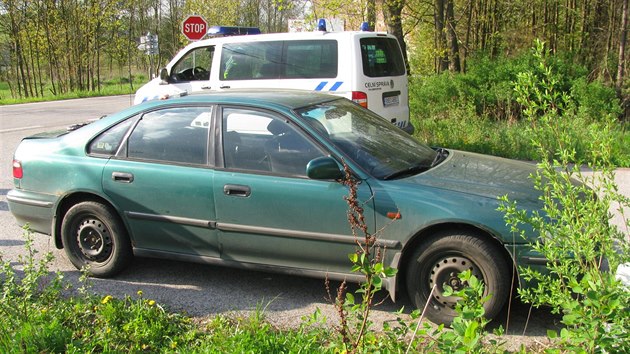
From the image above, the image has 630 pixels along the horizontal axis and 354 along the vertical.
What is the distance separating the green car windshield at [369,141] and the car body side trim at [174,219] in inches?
42.1

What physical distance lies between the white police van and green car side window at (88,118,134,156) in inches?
149

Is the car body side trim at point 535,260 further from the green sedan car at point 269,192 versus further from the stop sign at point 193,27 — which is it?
the stop sign at point 193,27

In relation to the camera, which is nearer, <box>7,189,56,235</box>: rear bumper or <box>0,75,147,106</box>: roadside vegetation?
<box>7,189,56,235</box>: rear bumper

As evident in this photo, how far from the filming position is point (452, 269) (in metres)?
4.16

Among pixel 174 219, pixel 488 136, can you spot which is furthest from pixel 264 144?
pixel 488 136

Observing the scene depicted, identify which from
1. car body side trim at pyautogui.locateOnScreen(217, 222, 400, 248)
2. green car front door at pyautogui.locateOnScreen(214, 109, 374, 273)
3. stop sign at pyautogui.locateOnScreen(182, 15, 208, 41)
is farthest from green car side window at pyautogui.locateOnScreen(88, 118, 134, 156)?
stop sign at pyautogui.locateOnScreen(182, 15, 208, 41)

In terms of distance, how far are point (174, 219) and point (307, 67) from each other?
5.28 meters

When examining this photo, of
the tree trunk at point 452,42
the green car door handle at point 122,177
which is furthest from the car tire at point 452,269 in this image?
the tree trunk at point 452,42

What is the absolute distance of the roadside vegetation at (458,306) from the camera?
8.83ft

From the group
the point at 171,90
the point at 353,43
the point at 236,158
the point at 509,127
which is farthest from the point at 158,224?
the point at 509,127

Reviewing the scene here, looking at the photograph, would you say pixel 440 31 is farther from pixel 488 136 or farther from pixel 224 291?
pixel 224 291

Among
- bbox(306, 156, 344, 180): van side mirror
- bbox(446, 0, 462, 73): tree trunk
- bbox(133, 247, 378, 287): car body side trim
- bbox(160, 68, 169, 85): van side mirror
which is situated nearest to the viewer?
bbox(306, 156, 344, 180): van side mirror

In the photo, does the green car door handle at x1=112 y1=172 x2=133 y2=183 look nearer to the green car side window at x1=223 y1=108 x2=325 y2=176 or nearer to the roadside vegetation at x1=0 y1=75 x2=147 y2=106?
the green car side window at x1=223 y1=108 x2=325 y2=176

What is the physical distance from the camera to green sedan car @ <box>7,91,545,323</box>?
4180 mm
